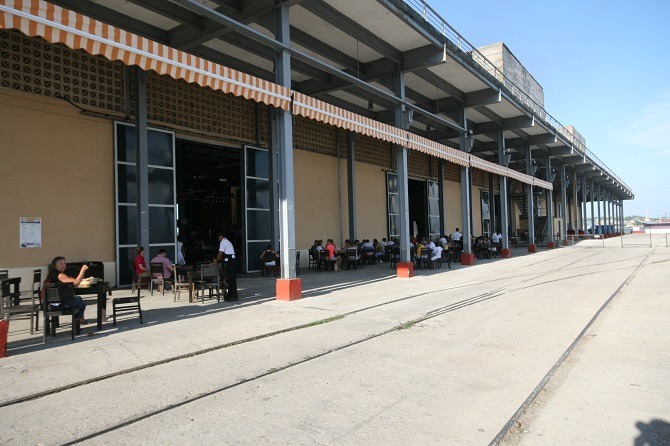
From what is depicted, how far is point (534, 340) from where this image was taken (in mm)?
6035

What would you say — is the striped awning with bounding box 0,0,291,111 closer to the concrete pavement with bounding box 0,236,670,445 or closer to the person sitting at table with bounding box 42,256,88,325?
the person sitting at table with bounding box 42,256,88,325

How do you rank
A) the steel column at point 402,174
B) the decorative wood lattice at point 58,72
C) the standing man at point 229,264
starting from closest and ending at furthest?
the standing man at point 229,264 → the decorative wood lattice at point 58,72 → the steel column at point 402,174

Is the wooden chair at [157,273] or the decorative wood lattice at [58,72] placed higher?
the decorative wood lattice at [58,72]

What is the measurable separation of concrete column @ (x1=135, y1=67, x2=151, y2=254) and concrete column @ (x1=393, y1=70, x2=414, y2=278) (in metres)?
7.46

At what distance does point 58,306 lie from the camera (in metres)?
6.52

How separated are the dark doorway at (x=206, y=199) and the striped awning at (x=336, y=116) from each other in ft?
25.6

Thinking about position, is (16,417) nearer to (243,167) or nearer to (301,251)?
(243,167)

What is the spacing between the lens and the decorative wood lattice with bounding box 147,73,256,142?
13.4 meters

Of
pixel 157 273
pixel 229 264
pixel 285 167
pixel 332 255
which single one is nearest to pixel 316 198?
pixel 332 255

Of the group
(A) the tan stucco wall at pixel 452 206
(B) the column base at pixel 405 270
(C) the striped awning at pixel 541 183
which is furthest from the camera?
(A) the tan stucco wall at pixel 452 206

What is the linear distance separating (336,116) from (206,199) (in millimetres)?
17968

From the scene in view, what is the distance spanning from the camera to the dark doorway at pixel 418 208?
93.1 feet

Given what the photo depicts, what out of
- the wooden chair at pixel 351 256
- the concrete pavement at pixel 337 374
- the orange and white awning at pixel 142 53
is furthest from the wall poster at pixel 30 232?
the wooden chair at pixel 351 256

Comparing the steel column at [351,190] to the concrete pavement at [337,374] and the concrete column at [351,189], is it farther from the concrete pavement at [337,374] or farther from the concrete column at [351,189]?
the concrete pavement at [337,374]
